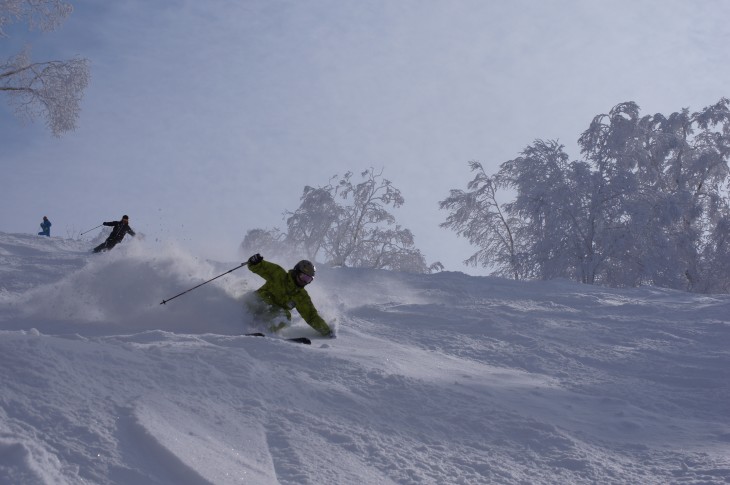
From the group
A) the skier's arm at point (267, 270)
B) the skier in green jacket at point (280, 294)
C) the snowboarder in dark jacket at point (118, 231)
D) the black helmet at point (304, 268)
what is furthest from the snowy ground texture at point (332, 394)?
the snowboarder in dark jacket at point (118, 231)

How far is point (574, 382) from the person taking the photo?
261 inches

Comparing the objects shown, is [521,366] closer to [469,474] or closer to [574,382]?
[574,382]

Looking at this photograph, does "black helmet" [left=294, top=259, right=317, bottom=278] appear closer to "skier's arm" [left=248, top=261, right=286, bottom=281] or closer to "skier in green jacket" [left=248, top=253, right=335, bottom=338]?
"skier in green jacket" [left=248, top=253, right=335, bottom=338]

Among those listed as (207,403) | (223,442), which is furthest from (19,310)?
(223,442)

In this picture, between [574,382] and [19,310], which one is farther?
[19,310]

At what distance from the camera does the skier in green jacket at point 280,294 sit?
755 centimetres

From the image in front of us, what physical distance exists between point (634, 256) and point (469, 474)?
23932 mm

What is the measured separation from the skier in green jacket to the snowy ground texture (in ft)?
0.78

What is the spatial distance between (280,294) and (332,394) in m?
2.84

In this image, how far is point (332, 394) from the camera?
16.1 feet

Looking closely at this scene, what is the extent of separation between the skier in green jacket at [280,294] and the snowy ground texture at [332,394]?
0.24 meters

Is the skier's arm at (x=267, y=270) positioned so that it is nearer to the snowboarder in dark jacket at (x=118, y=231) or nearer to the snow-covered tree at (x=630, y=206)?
the snowboarder in dark jacket at (x=118, y=231)

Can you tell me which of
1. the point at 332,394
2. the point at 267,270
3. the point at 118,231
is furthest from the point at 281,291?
the point at 118,231

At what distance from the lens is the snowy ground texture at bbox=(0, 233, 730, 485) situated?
3.53 m
